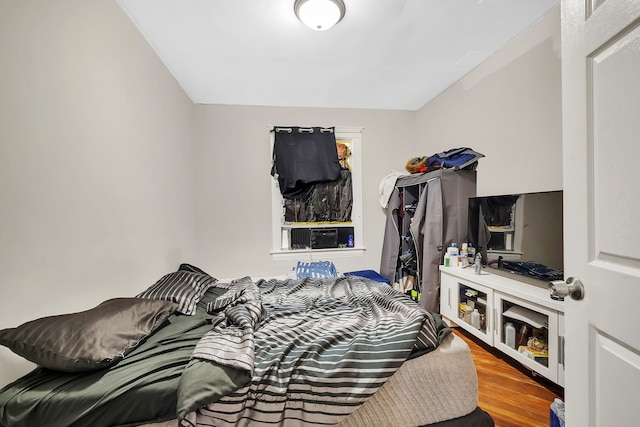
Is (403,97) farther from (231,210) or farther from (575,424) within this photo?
(575,424)

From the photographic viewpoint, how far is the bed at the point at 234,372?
90 cm

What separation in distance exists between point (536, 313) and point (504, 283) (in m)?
0.25

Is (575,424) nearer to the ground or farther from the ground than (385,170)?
nearer to the ground

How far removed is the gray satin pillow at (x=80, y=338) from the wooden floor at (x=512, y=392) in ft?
6.27

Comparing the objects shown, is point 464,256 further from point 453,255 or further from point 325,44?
point 325,44

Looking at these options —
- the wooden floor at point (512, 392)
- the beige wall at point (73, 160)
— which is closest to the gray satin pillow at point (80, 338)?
the beige wall at point (73, 160)

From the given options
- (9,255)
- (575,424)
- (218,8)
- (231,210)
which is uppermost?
(218,8)

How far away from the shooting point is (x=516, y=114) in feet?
7.06

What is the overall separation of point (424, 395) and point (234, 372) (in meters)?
0.79

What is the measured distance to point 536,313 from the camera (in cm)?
169

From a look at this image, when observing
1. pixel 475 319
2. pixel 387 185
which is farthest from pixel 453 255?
pixel 387 185

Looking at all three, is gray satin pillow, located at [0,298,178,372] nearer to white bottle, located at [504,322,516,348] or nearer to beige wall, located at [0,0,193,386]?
beige wall, located at [0,0,193,386]

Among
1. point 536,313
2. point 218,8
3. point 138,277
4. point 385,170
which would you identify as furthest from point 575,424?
point 385,170

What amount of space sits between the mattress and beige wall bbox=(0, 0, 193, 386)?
4.73 ft
